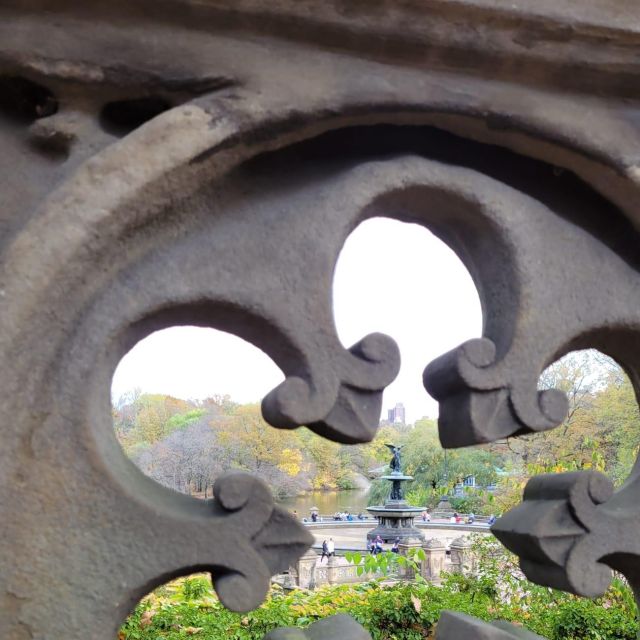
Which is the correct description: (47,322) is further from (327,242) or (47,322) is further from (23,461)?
(327,242)

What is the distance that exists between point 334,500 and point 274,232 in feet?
89.2

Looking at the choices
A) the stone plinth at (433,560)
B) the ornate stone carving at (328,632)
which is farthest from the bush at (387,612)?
the stone plinth at (433,560)

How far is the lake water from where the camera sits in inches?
982

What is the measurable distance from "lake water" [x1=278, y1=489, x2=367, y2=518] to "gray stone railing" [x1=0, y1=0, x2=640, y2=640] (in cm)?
2414

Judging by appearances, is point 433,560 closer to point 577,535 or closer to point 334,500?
point 577,535

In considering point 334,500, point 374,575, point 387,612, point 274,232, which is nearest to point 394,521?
point 374,575

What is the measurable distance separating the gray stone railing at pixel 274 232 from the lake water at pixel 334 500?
79.2 ft

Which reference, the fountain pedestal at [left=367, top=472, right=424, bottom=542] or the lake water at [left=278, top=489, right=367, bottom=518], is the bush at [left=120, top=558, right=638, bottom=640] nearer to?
the fountain pedestal at [left=367, top=472, right=424, bottom=542]

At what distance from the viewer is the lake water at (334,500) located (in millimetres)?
24953

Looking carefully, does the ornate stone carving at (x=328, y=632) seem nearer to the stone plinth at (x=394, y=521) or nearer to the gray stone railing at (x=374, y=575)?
the gray stone railing at (x=374, y=575)

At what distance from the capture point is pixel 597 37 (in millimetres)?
801

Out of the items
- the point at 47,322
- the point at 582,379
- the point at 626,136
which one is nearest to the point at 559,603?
the point at 626,136

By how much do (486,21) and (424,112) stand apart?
0.12 metres

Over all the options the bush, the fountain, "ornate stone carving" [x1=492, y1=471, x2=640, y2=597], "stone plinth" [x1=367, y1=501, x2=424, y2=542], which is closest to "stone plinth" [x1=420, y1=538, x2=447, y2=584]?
the fountain
